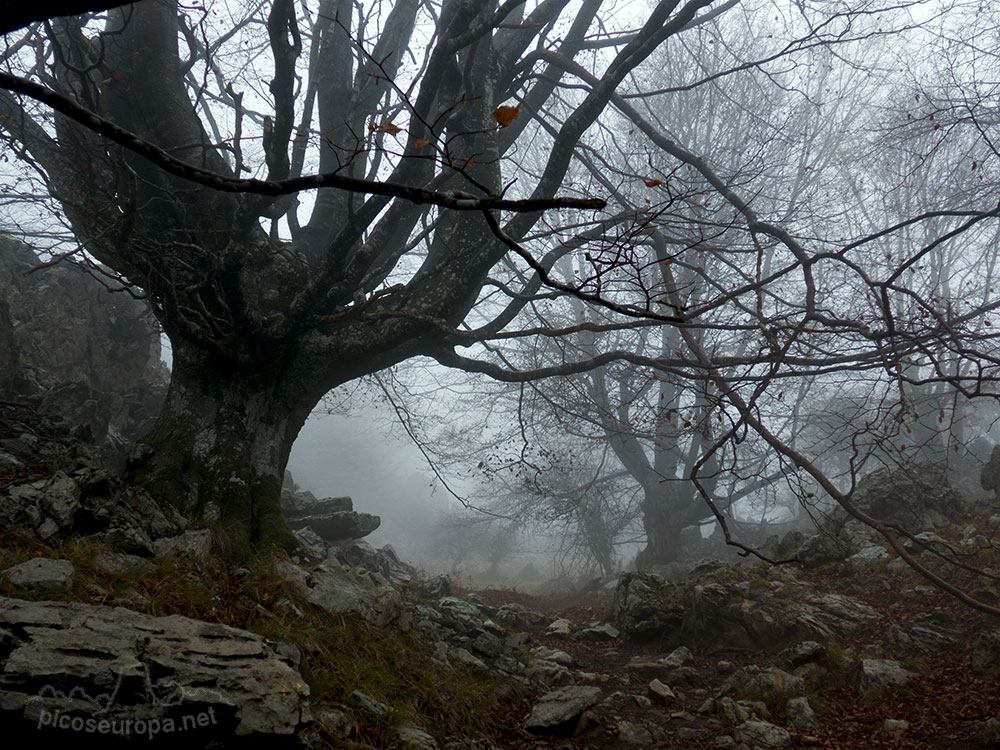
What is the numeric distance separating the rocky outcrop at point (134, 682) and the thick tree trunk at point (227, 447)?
1719 mm

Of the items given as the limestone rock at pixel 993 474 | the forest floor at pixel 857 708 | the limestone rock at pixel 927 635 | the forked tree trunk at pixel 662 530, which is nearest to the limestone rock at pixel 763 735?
the forest floor at pixel 857 708

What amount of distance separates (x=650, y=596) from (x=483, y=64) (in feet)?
18.6

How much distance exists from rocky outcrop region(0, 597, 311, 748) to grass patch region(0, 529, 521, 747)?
318 millimetres

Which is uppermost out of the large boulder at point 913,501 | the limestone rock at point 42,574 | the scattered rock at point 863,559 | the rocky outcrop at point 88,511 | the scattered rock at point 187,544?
the large boulder at point 913,501

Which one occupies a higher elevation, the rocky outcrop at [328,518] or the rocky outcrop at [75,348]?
the rocky outcrop at [75,348]

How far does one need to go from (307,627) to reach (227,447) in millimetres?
1971

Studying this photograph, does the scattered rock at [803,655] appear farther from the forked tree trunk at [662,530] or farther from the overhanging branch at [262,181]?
the forked tree trunk at [662,530]

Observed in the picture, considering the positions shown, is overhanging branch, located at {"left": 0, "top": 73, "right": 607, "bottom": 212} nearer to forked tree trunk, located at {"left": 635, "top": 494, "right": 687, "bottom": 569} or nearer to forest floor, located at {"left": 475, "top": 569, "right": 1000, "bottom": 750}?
forest floor, located at {"left": 475, "top": 569, "right": 1000, "bottom": 750}

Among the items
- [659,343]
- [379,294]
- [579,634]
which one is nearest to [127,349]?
[379,294]

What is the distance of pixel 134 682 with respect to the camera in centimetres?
202

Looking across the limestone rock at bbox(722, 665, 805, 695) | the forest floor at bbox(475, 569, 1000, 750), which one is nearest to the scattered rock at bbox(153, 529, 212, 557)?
the forest floor at bbox(475, 569, 1000, 750)

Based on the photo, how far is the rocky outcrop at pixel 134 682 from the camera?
6.05ft

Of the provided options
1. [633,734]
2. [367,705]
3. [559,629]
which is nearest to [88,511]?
[367,705]

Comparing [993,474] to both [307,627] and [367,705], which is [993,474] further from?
[307,627]
